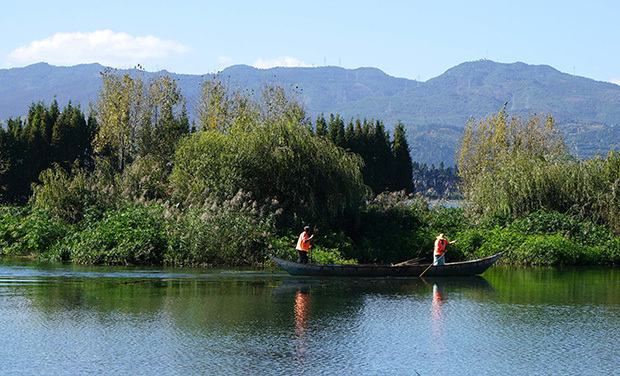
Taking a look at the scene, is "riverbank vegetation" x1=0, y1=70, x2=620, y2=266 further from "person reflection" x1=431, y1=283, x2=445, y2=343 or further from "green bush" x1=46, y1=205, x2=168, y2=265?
"person reflection" x1=431, y1=283, x2=445, y2=343

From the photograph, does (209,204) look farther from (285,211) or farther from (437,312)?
(437,312)

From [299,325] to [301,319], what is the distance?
0.88 m

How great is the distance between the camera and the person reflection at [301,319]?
15.3m

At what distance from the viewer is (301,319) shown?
19.1m

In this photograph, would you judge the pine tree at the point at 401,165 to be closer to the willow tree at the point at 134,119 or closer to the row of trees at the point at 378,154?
the row of trees at the point at 378,154

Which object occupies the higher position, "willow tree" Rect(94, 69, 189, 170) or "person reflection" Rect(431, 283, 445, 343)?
"willow tree" Rect(94, 69, 189, 170)

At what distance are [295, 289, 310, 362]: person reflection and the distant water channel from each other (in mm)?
40

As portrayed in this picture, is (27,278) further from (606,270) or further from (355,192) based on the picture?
(606,270)

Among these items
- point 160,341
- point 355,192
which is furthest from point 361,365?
point 355,192

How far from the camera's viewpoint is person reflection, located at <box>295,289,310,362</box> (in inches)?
603

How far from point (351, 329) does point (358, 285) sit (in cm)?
932

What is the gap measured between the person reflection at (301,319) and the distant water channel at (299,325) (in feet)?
0.13

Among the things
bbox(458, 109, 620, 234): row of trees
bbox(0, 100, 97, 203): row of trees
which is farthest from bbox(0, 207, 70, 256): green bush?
bbox(458, 109, 620, 234): row of trees

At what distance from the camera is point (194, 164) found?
3659 centimetres
